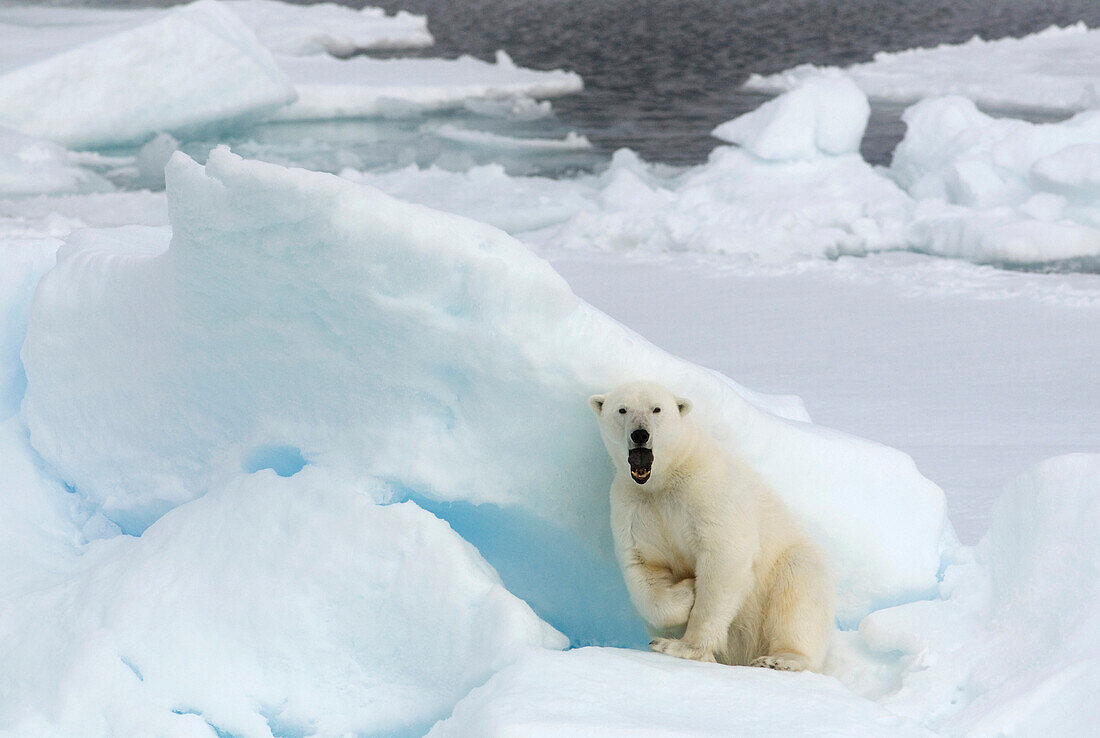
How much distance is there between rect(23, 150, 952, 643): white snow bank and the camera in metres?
1.99

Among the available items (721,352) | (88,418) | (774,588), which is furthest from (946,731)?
(721,352)

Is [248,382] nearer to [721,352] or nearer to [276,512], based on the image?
[276,512]

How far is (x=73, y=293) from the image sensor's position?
8.45 ft

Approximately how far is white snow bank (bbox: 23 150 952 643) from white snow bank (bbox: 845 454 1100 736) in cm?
16

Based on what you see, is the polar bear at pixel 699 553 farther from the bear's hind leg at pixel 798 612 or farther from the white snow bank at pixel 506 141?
the white snow bank at pixel 506 141

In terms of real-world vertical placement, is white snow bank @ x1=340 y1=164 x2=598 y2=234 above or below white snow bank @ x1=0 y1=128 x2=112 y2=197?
below

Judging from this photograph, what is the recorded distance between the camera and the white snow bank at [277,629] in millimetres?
1946

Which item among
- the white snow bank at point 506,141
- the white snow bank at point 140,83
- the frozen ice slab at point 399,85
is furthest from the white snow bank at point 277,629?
the frozen ice slab at point 399,85

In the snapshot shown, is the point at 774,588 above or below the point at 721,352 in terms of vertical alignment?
above

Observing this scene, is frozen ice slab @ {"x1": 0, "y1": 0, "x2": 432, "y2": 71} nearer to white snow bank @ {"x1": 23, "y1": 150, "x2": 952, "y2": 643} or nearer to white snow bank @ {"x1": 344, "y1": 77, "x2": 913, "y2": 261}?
white snow bank @ {"x1": 344, "y1": 77, "x2": 913, "y2": 261}

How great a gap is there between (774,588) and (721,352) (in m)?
3.40

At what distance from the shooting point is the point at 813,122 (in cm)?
890

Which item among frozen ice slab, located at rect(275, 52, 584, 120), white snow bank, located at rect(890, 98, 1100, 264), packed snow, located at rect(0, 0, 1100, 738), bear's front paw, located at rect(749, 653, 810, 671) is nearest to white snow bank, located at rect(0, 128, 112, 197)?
frozen ice slab, located at rect(275, 52, 584, 120)

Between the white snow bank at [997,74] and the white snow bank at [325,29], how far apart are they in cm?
755
